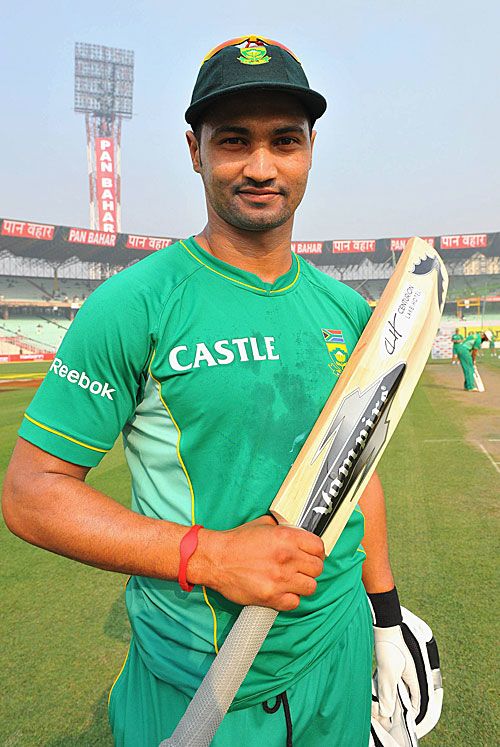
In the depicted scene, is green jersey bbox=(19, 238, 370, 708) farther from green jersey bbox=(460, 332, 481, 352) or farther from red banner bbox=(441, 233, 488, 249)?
red banner bbox=(441, 233, 488, 249)

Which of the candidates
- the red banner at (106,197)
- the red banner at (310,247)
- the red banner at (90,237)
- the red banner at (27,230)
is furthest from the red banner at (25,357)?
the red banner at (310,247)

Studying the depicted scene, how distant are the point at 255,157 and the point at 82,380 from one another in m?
0.69

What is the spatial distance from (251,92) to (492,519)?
4835 millimetres

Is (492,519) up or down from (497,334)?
up

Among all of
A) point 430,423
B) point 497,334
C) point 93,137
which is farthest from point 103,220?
point 430,423

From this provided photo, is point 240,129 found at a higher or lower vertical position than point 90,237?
higher

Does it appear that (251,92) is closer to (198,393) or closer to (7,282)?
(198,393)

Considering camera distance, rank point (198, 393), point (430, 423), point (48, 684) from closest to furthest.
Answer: point (198, 393)
point (48, 684)
point (430, 423)


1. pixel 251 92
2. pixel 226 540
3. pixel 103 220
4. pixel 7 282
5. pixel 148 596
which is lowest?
pixel 7 282

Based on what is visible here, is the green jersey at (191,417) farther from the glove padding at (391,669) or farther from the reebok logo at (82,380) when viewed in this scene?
the glove padding at (391,669)

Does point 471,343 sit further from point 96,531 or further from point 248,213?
point 96,531

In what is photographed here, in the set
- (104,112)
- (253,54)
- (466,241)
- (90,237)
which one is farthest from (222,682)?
(104,112)

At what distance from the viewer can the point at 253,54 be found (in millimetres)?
1387

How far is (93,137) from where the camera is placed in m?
61.6
